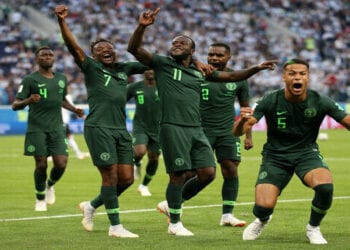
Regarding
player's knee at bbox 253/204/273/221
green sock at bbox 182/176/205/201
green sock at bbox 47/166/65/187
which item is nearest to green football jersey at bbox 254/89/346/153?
player's knee at bbox 253/204/273/221

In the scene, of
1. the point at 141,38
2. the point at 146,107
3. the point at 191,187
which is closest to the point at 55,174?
the point at 146,107

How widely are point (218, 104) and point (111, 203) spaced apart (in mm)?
2630

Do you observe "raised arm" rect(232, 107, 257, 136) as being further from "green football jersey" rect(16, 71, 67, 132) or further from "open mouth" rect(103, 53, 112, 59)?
"green football jersey" rect(16, 71, 67, 132)

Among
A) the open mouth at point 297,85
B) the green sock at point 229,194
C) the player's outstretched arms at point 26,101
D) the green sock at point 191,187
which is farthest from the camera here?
the player's outstretched arms at point 26,101

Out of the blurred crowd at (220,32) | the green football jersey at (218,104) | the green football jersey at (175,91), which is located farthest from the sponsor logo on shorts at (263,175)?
the blurred crowd at (220,32)

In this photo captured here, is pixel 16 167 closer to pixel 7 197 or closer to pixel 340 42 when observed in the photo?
pixel 7 197

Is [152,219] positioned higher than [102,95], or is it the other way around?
[102,95]

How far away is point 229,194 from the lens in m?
13.5

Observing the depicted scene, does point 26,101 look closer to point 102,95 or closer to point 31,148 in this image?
point 31,148

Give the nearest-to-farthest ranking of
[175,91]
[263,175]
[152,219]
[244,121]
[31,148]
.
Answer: [244,121] → [263,175] → [175,91] → [152,219] → [31,148]

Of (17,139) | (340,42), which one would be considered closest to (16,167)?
(17,139)

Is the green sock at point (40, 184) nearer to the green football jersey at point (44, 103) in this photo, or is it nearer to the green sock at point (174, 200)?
the green football jersey at point (44, 103)

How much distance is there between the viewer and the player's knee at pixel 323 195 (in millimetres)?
10826

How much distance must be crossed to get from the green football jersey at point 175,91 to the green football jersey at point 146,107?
6.80 meters
